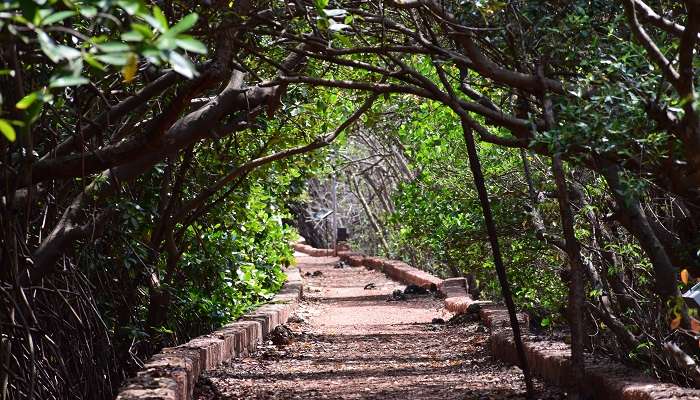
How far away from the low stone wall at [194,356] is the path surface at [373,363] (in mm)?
151

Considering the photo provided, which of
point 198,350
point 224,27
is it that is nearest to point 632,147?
point 224,27

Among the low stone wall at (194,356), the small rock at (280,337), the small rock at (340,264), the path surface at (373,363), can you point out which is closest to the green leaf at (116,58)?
the low stone wall at (194,356)

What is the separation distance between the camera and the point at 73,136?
20.5 feet

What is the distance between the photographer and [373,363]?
10.9 meters

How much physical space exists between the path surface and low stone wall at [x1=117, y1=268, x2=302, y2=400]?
151 mm

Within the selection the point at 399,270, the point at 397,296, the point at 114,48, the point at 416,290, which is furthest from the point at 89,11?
the point at 399,270

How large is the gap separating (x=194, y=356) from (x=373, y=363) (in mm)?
3084

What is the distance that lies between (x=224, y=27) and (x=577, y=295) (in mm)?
2557

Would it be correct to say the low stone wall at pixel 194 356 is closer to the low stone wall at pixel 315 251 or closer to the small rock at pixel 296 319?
the small rock at pixel 296 319

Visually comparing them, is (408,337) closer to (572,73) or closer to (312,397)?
(312,397)

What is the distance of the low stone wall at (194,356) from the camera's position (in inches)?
255

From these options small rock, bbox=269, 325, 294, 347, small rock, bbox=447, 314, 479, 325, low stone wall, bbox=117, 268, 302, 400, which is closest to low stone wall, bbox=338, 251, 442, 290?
small rock, bbox=447, 314, 479, 325

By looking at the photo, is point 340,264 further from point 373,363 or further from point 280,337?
point 373,363

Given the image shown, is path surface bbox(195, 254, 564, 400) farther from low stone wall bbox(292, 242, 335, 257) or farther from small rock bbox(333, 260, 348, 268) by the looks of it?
low stone wall bbox(292, 242, 335, 257)
